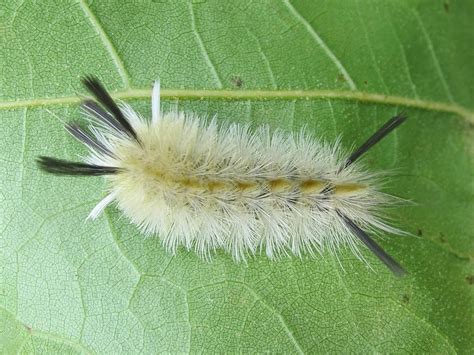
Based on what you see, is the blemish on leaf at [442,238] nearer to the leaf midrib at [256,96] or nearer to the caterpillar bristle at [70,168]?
the leaf midrib at [256,96]

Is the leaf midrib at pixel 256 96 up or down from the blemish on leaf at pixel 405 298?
up

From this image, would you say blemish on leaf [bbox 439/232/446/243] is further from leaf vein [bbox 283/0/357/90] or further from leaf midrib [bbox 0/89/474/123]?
leaf vein [bbox 283/0/357/90]

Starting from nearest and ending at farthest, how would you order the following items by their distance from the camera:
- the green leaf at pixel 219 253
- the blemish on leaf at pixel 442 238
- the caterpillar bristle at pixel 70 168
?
the caterpillar bristle at pixel 70 168, the green leaf at pixel 219 253, the blemish on leaf at pixel 442 238

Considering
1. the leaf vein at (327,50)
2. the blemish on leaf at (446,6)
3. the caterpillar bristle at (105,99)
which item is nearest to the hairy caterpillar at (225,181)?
the caterpillar bristle at (105,99)

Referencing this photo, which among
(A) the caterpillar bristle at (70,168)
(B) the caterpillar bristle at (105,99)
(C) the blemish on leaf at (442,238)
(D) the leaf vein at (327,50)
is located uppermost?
(D) the leaf vein at (327,50)

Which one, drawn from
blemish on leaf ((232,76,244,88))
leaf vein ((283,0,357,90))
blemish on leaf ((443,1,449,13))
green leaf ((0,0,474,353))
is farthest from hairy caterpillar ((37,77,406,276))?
blemish on leaf ((443,1,449,13))

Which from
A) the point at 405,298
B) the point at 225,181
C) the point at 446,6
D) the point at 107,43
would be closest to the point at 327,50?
→ the point at 446,6
